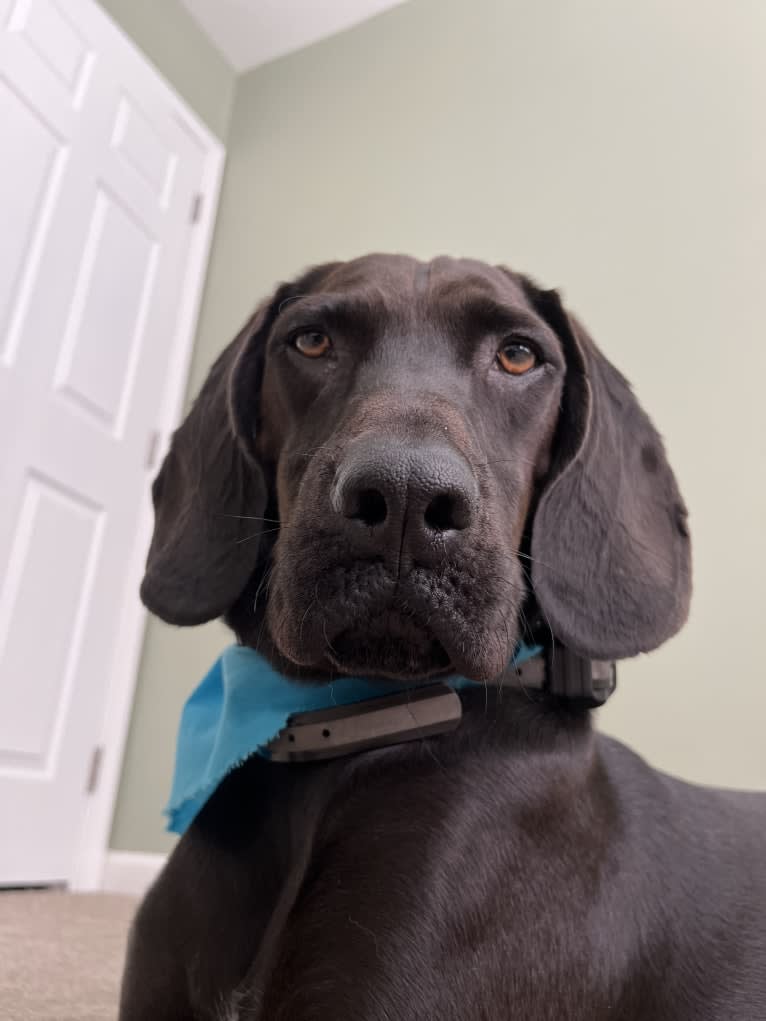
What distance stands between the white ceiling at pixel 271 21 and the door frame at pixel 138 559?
53cm

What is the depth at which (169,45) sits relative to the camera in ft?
14.6

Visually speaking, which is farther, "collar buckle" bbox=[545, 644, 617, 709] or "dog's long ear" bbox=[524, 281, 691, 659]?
"dog's long ear" bbox=[524, 281, 691, 659]

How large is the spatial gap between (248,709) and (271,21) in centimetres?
435

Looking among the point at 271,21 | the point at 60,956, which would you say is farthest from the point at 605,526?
the point at 271,21

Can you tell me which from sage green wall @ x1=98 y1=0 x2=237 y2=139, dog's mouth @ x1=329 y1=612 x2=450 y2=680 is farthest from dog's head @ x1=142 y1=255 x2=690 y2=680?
sage green wall @ x1=98 y1=0 x2=237 y2=139

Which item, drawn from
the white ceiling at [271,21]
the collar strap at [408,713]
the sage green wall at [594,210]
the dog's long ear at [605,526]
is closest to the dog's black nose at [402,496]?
the collar strap at [408,713]

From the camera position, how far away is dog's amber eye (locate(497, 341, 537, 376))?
1329 mm

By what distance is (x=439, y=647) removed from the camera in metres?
0.99

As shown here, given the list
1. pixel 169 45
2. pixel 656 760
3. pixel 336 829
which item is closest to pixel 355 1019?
pixel 336 829

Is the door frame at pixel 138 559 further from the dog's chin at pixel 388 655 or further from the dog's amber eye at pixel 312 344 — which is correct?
the dog's chin at pixel 388 655

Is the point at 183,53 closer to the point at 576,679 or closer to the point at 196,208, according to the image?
the point at 196,208

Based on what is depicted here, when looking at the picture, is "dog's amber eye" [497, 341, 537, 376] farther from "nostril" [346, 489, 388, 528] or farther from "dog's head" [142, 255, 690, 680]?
"nostril" [346, 489, 388, 528]

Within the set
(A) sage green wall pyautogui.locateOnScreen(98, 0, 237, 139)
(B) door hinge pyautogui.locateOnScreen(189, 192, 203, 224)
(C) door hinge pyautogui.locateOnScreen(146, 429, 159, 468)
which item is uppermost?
(A) sage green wall pyautogui.locateOnScreen(98, 0, 237, 139)

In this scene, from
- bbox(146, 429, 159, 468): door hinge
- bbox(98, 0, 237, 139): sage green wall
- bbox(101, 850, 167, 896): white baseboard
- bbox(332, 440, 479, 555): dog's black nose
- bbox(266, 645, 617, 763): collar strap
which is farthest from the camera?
bbox(98, 0, 237, 139): sage green wall
